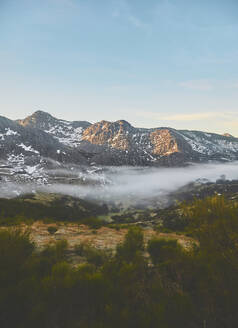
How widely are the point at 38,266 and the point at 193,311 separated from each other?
618cm

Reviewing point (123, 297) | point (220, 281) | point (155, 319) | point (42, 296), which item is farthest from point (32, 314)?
point (220, 281)

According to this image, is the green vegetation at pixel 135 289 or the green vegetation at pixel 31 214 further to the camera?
the green vegetation at pixel 31 214

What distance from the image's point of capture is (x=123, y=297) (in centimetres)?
624

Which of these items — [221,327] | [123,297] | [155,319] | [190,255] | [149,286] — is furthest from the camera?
[190,255]

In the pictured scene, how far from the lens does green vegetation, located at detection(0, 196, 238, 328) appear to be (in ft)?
18.2

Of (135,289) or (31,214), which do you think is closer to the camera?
(135,289)

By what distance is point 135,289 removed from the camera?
6.65 metres

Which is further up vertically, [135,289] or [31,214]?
[135,289]

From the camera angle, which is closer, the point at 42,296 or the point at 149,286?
the point at 42,296

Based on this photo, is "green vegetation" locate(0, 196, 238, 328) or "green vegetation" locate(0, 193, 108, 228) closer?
"green vegetation" locate(0, 196, 238, 328)

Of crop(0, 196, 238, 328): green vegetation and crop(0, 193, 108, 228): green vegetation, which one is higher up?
crop(0, 196, 238, 328): green vegetation

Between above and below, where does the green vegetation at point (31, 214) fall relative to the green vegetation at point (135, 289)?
below

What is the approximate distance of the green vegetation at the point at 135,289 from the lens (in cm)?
554

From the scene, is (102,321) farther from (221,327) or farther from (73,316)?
(221,327)
